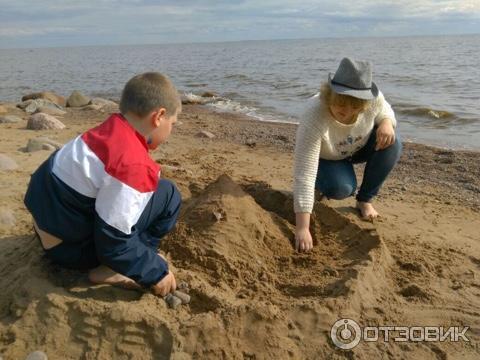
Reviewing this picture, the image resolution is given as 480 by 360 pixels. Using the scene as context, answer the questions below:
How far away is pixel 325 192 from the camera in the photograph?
401 cm

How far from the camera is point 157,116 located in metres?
2.24

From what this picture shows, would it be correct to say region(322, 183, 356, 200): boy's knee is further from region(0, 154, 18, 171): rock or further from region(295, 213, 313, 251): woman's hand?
region(0, 154, 18, 171): rock

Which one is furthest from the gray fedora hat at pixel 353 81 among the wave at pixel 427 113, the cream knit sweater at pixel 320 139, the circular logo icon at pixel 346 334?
the wave at pixel 427 113

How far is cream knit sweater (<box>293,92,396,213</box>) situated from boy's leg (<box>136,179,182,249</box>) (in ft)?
3.35

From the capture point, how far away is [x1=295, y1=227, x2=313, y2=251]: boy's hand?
10.4 ft

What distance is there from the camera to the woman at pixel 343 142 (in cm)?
322

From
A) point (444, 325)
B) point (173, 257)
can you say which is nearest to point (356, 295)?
point (444, 325)

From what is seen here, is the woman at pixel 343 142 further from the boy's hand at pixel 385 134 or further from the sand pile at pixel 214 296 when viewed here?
the sand pile at pixel 214 296

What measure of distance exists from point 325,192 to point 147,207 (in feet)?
6.67

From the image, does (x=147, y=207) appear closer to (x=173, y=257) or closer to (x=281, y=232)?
(x=173, y=257)

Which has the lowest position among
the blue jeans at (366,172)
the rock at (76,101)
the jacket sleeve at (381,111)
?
the rock at (76,101)

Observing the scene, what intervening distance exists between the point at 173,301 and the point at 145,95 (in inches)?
42.3

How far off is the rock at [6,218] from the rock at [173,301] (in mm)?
1595

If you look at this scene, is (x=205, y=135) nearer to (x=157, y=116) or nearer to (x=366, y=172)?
(x=366, y=172)
